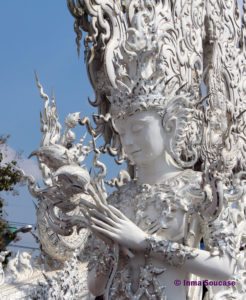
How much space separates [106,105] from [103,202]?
55.0 inches

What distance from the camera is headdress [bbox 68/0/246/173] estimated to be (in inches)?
108

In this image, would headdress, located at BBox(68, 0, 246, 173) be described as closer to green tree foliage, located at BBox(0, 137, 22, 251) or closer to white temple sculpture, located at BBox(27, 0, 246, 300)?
white temple sculpture, located at BBox(27, 0, 246, 300)

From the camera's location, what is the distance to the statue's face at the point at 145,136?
2.64 metres

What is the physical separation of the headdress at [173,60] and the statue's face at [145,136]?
0.05m

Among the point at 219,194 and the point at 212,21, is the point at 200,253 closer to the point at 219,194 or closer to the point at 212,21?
the point at 219,194

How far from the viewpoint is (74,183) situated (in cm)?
263

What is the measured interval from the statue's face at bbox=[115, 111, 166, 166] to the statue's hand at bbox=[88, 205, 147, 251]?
0.89ft

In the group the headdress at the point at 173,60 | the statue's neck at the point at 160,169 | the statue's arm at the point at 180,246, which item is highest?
the headdress at the point at 173,60

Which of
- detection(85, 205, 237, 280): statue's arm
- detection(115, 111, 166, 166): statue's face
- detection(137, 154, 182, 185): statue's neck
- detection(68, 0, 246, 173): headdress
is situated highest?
detection(68, 0, 246, 173): headdress

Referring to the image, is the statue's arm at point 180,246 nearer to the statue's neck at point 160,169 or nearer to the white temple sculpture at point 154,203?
the white temple sculpture at point 154,203

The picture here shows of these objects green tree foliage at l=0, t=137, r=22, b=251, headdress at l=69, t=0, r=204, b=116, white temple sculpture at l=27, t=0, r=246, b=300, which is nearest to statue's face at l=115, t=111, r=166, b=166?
white temple sculpture at l=27, t=0, r=246, b=300

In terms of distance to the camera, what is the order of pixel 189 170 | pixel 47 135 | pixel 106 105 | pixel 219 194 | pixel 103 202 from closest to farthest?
pixel 219 194
pixel 103 202
pixel 189 170
pixel 106 105
pixel 47 135

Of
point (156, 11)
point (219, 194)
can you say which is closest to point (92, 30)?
point (156, 11)

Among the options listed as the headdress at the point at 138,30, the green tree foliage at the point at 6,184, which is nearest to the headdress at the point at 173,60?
the headdress at the point at 138,30
